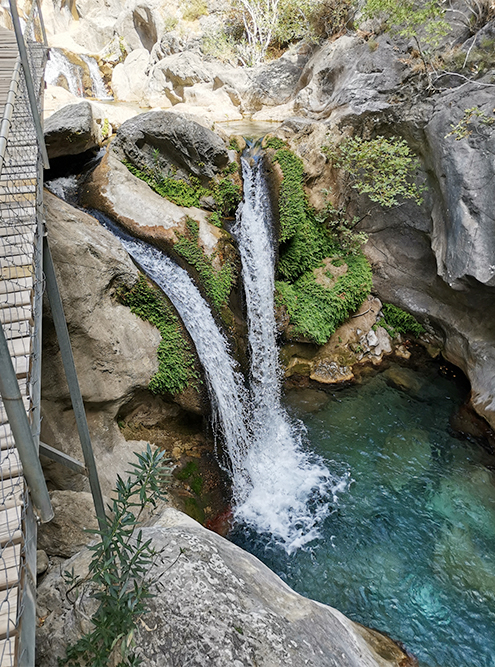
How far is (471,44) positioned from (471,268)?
15.0 feet

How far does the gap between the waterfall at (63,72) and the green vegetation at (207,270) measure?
1419 centimetres

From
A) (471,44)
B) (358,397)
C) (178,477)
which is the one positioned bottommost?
(178,477)

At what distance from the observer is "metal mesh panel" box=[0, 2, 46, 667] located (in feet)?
6.08

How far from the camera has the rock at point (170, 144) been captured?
8500 millimetres

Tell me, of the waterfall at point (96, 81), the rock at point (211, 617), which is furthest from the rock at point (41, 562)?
the waterfall at point (96, 81)

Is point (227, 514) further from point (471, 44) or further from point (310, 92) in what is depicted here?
point (310, 92)

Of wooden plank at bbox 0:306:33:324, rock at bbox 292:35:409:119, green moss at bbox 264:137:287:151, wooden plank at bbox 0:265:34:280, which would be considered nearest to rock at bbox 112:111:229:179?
green moss at bbox 264:137:287:151

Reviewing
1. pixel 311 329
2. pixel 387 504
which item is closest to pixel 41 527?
pixel 387 504

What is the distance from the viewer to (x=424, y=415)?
831 cm

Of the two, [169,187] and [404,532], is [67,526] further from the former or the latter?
[169,187]

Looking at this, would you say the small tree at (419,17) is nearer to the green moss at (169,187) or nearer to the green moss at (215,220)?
the green moss at (215,220)

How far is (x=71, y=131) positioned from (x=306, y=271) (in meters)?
5.95

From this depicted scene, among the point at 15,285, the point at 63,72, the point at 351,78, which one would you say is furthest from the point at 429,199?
the point at 63,72

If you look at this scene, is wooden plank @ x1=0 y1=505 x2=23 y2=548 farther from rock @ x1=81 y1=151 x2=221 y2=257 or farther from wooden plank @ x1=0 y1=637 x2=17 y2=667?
rock @ x1=81 y1=151 x2=221 y2=257
